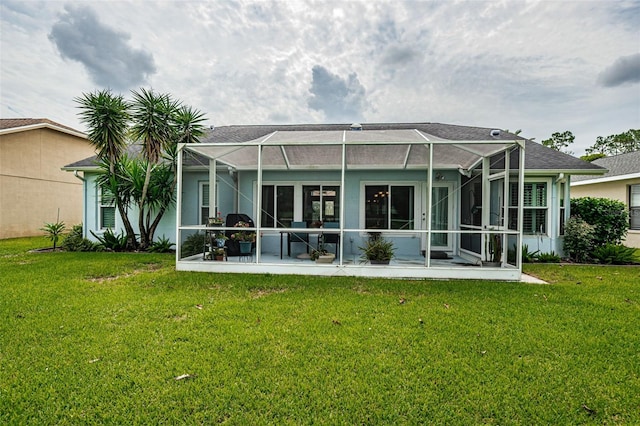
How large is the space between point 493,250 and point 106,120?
1054 cm

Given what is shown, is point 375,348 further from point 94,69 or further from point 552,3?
point 94,69

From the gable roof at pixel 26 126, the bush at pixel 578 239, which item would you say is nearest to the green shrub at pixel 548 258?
the bush at pixel 578 239

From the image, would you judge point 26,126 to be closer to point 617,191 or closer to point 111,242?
point 111,242

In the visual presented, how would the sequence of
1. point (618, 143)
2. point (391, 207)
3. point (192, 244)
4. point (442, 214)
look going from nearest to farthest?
point (192, 244), point (442, 214), point (391, 207), point (618, 143)

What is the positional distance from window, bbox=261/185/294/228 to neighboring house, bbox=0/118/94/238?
1206cm

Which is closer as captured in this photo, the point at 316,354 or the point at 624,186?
the point at 316,354

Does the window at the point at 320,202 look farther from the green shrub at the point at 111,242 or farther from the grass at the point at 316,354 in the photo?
the green shrub at the point at 111,242

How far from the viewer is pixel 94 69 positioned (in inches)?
522

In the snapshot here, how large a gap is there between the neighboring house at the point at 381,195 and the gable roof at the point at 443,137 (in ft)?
0.19

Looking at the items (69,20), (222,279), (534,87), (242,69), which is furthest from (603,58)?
(69,20)

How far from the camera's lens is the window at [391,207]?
30.0 feet

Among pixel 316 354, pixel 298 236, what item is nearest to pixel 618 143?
pixel 298 236

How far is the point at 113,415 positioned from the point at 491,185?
763 cm

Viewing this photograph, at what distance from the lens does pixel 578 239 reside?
837 centimetres
